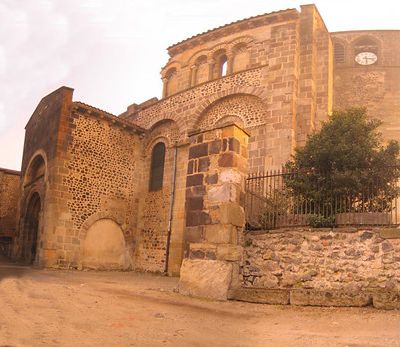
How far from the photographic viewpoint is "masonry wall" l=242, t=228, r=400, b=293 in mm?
6875

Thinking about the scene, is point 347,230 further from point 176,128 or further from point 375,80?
point 375,80

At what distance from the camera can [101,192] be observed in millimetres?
15766

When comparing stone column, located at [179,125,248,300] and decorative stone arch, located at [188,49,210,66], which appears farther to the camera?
decorative stone arch, located at [188,49,210,66]

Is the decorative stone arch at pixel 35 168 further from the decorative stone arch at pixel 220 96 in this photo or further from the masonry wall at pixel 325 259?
the masonry wall at pixel 325 259

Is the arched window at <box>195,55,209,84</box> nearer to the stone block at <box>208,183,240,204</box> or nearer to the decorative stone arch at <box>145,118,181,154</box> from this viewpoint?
the decorative stone arch at <box>145,118,181,154</box>

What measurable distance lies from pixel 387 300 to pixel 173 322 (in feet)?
10.4

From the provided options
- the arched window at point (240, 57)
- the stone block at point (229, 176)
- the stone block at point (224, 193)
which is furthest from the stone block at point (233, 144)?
the arched window at point (240, 57)

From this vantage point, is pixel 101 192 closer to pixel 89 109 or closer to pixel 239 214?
pixel 89 109

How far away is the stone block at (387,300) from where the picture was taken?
19.4 feet

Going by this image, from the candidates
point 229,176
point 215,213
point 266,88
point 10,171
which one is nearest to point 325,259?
point 215,213

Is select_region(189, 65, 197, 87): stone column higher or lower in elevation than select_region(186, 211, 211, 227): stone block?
higher

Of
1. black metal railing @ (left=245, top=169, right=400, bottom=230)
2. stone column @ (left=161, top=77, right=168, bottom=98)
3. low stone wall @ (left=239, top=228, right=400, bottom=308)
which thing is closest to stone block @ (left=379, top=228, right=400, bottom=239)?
low stone wall @ (left=239, top=228, right=400, bottom=308)

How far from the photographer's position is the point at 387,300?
19.5 feet

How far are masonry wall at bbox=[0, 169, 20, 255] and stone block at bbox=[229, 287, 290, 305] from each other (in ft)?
53.1
